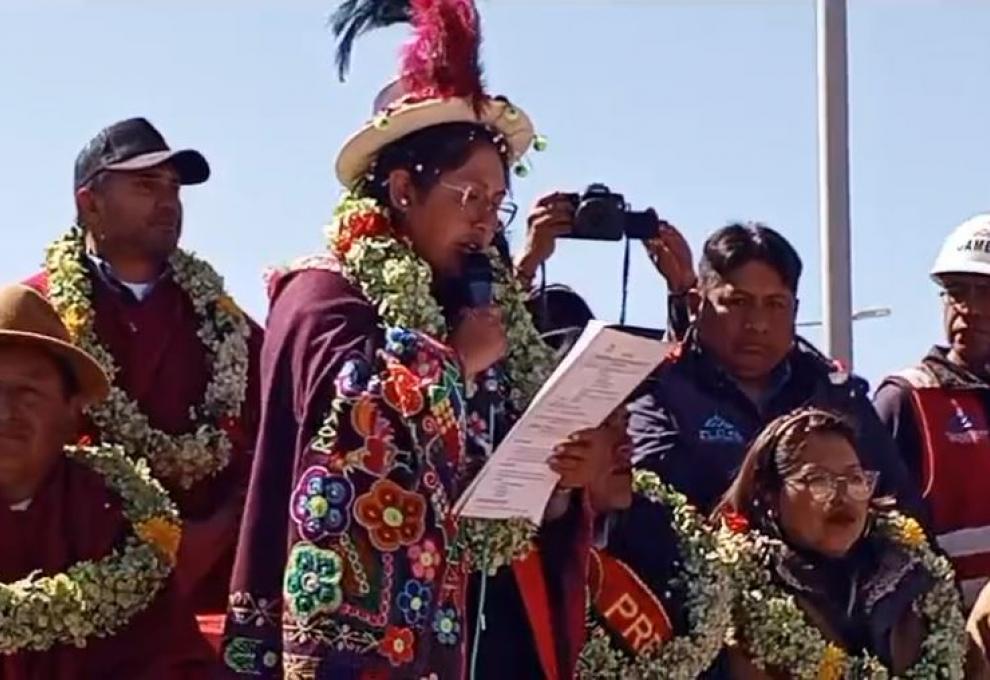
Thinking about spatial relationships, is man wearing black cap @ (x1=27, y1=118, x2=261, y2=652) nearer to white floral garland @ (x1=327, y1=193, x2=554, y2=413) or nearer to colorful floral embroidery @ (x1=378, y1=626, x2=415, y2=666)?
white floral garland @ (x1=327, y1=193, x2=554, y2=413)

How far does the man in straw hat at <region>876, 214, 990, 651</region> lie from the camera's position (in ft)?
17.9

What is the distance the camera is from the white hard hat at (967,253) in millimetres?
5773

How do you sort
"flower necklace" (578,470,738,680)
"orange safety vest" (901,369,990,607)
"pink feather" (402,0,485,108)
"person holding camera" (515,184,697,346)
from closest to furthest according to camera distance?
1. "pink feather" (402,0,485,108)
2. "flower necklace" (578,470,738,680)
3. "person holding camera" (515,184,697,346)
4. "orange safety vest" (901,369,990,607)

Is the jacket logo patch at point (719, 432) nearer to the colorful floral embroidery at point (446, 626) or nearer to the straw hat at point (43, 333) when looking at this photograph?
the colorful floral embroidery at point (446, 626)

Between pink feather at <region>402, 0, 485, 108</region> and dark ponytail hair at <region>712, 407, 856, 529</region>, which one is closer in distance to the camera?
pink feather at <region>402, 0, 485, 108</region>

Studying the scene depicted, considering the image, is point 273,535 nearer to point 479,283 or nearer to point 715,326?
point 479,283

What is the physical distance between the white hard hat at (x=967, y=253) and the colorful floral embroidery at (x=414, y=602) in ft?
9.78

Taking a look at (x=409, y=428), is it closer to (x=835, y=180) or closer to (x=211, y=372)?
(x=211, y=372)

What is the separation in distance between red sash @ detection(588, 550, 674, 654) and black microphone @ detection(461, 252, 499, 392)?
0.82 meters

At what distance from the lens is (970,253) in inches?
228

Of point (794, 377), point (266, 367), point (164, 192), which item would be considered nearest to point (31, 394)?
point (266, 367)

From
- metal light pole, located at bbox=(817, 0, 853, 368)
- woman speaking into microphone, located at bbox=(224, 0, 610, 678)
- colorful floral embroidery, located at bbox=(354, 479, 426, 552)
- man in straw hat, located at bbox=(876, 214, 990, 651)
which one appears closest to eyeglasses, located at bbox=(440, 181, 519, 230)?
woman speaking into microphone, located at bbox=(224, 0, 610, 678)

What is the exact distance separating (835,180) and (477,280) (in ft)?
17.4

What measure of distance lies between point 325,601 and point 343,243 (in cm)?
78
